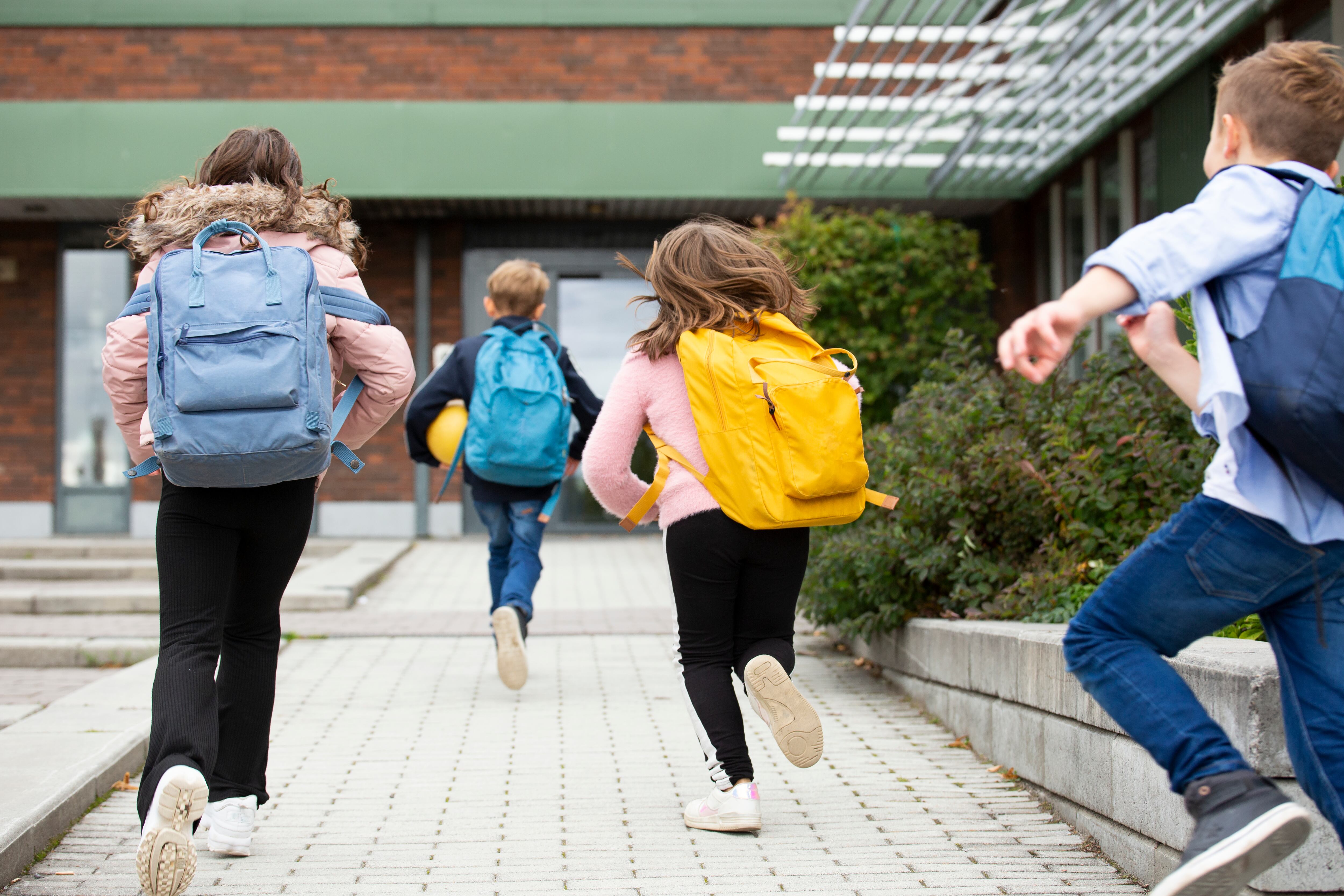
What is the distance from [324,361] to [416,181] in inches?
390

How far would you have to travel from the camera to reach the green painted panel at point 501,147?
1214 cm

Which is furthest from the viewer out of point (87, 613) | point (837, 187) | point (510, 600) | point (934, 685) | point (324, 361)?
point (837, 187)

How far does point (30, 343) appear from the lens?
13766 mm

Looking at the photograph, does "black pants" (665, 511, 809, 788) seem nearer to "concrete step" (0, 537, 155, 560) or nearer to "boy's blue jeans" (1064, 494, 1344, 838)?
"boy's blue jeans" (1064, 494, 1344, 838)

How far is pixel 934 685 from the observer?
4938mm

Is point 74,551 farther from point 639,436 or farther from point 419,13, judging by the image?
point 639,436

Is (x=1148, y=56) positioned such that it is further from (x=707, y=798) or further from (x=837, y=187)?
(x=707, y=798)

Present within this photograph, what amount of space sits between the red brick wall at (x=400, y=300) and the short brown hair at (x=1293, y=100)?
39.3 feet

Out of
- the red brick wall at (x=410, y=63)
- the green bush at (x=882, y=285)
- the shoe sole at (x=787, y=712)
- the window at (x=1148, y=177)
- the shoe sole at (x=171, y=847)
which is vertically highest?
the red brick wall at (x=410, y=63)

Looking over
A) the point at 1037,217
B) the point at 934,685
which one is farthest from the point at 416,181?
the point at 934,685

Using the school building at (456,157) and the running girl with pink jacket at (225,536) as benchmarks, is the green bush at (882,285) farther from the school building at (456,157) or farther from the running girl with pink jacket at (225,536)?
the running girl with pink jacket at (225,536)

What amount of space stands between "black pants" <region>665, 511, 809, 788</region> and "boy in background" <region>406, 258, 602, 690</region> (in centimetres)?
216

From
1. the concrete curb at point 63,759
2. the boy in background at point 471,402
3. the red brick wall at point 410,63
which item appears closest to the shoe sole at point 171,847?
the concrete curb at point 63,759

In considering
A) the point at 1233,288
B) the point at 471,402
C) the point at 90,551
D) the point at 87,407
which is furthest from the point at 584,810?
the point at 87,407
